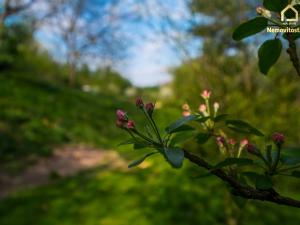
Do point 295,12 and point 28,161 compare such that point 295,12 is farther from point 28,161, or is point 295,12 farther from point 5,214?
point 28,161

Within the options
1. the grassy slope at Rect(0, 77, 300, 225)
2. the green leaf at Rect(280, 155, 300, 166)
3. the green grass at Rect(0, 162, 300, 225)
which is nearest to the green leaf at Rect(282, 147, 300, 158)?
the green leaf at Rect(280, 155, 300, 166)

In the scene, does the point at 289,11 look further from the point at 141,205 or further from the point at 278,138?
the point at 141,205

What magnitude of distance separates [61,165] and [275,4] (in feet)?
29.7

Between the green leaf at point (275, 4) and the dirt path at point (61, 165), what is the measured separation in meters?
6.98

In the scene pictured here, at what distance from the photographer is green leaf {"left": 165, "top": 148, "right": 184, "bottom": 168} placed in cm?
69

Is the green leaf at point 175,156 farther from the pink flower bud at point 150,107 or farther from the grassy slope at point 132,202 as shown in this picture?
the grassy slope at point 132,202

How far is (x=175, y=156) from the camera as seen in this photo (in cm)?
73

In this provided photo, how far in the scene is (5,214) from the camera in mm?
5859

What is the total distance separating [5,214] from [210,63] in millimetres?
3188

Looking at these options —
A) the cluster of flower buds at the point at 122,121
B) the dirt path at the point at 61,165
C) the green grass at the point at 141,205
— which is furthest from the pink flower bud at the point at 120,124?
the dirt path at the point at 61,165

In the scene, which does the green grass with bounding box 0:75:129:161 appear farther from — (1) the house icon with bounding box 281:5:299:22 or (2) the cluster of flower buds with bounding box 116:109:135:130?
(1) the house icon with bounding box 281:5:299:22

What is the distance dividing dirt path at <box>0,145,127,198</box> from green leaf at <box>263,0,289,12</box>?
6.98m

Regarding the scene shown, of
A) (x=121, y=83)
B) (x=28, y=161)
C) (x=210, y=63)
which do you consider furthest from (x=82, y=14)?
(x=210, y=63)

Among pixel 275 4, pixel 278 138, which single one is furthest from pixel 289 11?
pixel 278 138
